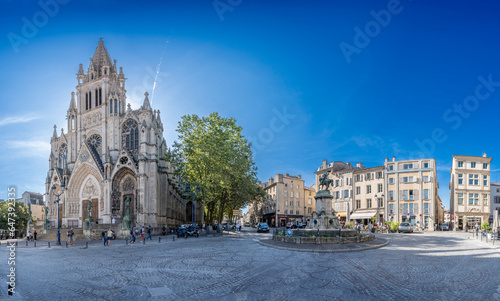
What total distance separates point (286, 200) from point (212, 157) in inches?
1556

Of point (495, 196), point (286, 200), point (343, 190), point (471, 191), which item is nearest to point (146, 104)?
point (343, 190)

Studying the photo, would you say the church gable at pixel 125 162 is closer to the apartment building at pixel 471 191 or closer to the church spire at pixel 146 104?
the church spire at pixel 146 104

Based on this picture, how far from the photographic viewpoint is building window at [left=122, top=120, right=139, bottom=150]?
49025 millimetres

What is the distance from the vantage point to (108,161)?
4669cm

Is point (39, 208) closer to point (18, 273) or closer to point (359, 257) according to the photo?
point (18, 273)

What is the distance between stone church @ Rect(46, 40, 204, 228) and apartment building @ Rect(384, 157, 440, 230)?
34.3 meters

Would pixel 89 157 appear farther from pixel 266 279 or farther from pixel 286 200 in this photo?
pixel 266 279

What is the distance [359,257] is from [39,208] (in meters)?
90.1

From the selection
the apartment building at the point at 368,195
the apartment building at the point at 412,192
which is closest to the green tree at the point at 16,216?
the apartment building at the point at 368,195

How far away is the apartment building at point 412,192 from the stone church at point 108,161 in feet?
113

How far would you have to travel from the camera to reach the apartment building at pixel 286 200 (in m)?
70.6

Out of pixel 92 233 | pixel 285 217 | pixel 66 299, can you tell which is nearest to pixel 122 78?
pixel 92 233

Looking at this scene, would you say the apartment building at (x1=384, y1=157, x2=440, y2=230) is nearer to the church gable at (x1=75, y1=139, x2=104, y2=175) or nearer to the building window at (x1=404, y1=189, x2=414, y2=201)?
the building window at (x1=404, y1=189, x2=414, y2=201)

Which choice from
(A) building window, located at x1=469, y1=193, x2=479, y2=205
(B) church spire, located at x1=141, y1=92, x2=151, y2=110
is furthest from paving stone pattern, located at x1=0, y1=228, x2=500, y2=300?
(A) building window, located at x1=469, y1=193, x2=479, y2=205
